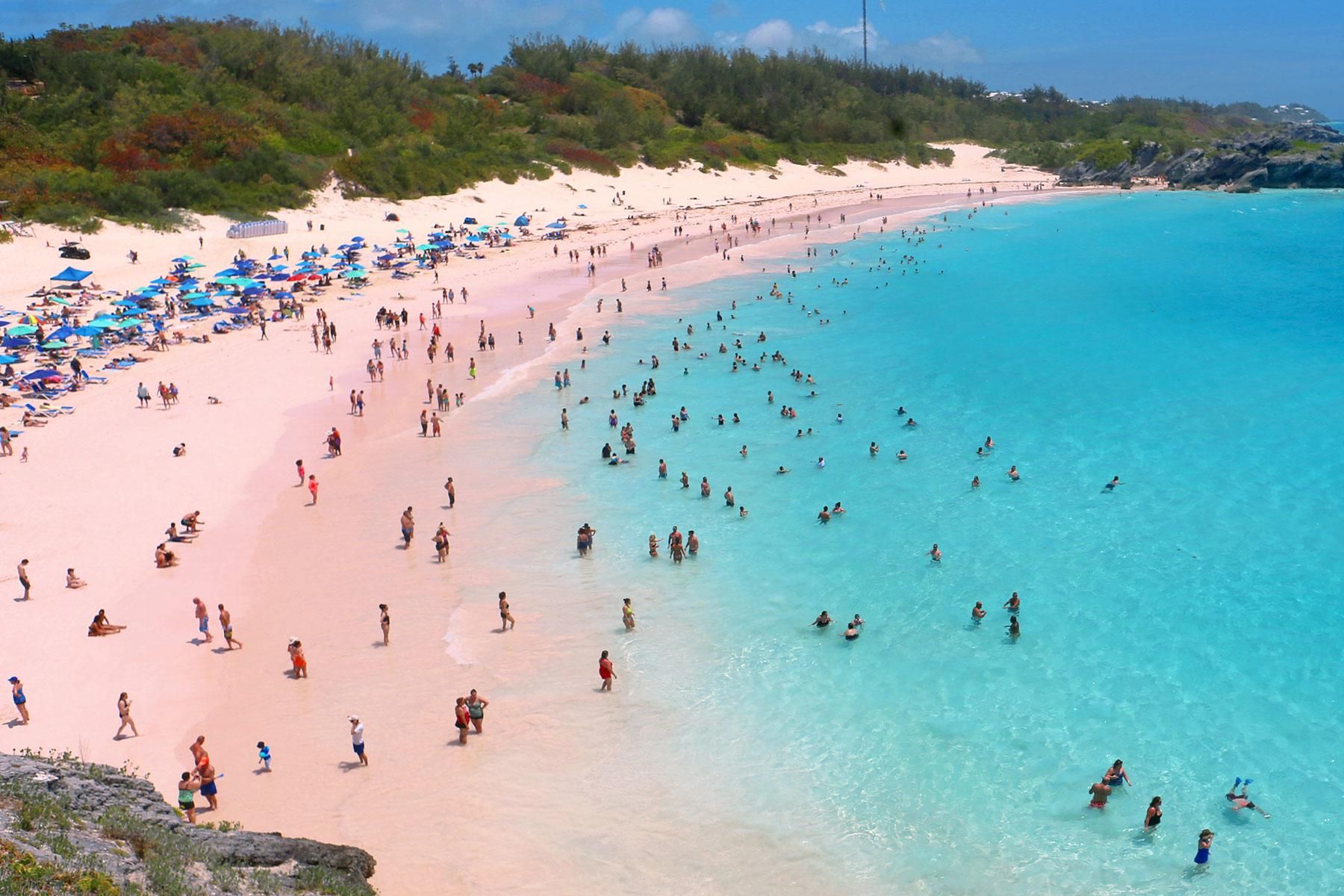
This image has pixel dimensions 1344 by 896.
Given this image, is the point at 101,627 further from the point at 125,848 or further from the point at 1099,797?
the point at 1099,797

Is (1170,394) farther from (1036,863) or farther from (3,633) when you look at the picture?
(3,633)

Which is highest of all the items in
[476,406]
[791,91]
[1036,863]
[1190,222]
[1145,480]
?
[791,91]

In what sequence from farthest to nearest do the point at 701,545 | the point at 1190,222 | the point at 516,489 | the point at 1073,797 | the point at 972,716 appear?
the point at 1190,222, the point at 516,489, the point at 701,545, the point at 972,716, the point at 1073,797

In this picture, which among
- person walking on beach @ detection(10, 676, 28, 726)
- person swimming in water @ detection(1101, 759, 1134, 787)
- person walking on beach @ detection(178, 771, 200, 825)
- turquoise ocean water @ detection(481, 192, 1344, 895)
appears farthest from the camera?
person walking on beach @ detection(10, 676, 28, 726)

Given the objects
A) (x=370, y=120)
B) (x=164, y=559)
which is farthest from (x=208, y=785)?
(x=370, y=120)

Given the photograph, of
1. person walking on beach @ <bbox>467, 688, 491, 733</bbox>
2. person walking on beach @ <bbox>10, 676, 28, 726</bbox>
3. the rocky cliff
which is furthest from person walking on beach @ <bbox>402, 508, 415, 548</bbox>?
the rocky cliff

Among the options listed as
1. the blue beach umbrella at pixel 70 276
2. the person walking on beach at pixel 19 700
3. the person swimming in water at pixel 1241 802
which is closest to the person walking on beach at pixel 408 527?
the person walking on beach at pixel 19 700

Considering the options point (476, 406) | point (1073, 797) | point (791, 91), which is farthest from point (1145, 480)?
point (791, 91)

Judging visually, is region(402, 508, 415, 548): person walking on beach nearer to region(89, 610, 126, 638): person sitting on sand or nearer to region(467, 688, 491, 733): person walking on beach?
region(89, 610, 126, 638): person sitting on sand
